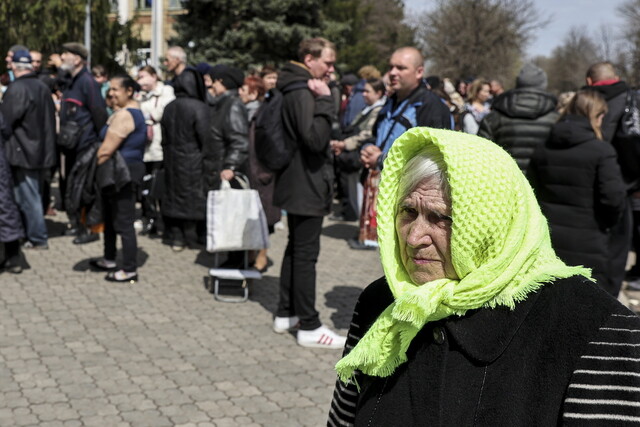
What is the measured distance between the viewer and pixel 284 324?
21.0 ft

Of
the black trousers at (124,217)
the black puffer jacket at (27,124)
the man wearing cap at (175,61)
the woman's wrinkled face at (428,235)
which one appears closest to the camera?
the woman's wrinkled face at (428,235)

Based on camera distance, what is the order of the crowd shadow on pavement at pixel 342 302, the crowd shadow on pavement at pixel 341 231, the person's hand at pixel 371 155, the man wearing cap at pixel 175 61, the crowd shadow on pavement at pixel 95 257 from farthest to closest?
the crowd shadow on pavement at pixel 341 231 → the man wearing cap at pixel 175 61 → the crowd shadow on pavement at pixel 95 257 → the crowd shadow on pavement at pixel 342 302 → the person's hand at pixel 371 155

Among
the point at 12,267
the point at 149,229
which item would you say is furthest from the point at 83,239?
A: the point at 12,267

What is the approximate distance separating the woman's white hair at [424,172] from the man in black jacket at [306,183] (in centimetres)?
392

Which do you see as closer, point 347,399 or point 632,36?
point 347,399

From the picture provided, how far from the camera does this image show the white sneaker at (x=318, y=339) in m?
6.12

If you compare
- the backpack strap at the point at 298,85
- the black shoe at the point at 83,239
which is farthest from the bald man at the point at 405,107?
the black shoe at the point at 83,239

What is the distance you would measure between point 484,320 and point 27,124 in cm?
782

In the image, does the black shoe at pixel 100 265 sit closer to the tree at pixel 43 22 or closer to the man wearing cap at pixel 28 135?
the man wearing cap at pixel 28 135

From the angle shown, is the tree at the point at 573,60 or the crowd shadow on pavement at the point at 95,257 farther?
the tree at the point at 573,60

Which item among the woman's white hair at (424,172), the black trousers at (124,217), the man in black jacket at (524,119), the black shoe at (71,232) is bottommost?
the black shoe at (71,232)

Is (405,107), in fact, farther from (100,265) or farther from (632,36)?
(632,36)

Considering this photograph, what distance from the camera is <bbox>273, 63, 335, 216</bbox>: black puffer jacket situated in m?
6.01

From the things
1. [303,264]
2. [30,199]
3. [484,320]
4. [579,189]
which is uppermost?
[484,320]
